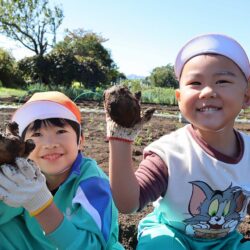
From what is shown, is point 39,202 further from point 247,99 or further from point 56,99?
point 247,99

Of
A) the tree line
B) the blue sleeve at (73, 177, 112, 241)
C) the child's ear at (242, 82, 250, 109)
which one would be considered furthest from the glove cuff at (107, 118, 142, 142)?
the tree line

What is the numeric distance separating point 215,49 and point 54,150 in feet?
2.64

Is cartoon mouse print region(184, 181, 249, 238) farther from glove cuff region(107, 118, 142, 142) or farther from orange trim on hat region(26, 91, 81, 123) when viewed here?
orange trim on hat region(26, 91, 81, 123)

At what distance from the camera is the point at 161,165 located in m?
1.86

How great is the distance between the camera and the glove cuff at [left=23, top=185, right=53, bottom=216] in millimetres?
1343

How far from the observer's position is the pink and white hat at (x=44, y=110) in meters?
1.90

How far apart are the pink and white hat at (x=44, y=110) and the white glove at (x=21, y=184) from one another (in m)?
0.61

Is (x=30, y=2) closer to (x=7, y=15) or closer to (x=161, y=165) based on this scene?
(x=7, y=15)

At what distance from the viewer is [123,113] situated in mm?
1522

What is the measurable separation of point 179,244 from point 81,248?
0.56 metres

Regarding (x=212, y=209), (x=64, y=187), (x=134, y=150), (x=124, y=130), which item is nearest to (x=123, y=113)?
(x=124, y=130)

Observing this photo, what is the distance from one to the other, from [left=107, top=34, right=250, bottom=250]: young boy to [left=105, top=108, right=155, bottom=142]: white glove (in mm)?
143

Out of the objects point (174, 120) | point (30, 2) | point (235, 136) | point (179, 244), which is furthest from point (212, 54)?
point (30, 2)

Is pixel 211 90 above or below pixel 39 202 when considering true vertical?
above
